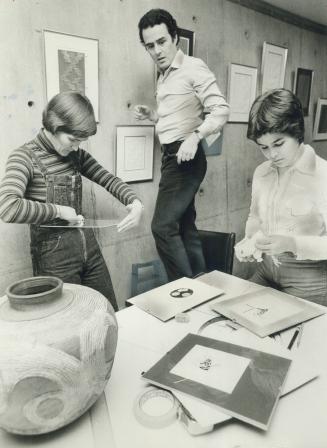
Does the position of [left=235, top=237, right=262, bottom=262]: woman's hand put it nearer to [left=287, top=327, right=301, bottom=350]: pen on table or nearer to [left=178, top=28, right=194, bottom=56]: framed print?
[left=287, top=327, right=301, bottom=350]: pen on table

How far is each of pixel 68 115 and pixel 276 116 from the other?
0.75m

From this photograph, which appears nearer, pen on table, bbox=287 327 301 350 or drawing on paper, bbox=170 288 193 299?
pen on table, bbox=287 327 301 350

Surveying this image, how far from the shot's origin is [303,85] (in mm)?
1826

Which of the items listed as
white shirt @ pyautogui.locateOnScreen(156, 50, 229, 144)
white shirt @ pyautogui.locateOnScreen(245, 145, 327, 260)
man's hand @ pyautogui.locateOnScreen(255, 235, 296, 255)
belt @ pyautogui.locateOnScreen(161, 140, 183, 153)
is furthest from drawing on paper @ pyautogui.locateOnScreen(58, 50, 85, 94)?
man's hand @ pyautogui.locateOnScreen(255, 235, 296, 255)

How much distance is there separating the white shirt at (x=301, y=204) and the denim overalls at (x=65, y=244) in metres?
0.73

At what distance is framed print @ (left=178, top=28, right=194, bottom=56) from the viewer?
158cm

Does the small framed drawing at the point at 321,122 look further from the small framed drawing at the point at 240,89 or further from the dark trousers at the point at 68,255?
the dark trousers at the point at 68,255

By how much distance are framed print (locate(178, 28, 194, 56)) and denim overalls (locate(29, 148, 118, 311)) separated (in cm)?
68

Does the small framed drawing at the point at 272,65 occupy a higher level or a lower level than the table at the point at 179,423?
higher

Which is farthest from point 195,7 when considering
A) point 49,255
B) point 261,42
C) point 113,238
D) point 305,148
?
point 49,255

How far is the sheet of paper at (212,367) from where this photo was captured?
0.77 meters

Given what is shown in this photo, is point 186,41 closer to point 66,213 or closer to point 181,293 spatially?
point 66,213

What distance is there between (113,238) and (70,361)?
3.68 feet

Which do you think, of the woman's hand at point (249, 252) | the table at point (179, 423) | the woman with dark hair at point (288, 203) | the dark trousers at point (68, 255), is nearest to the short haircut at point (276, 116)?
the woman with dark hair at point (288, 203)
